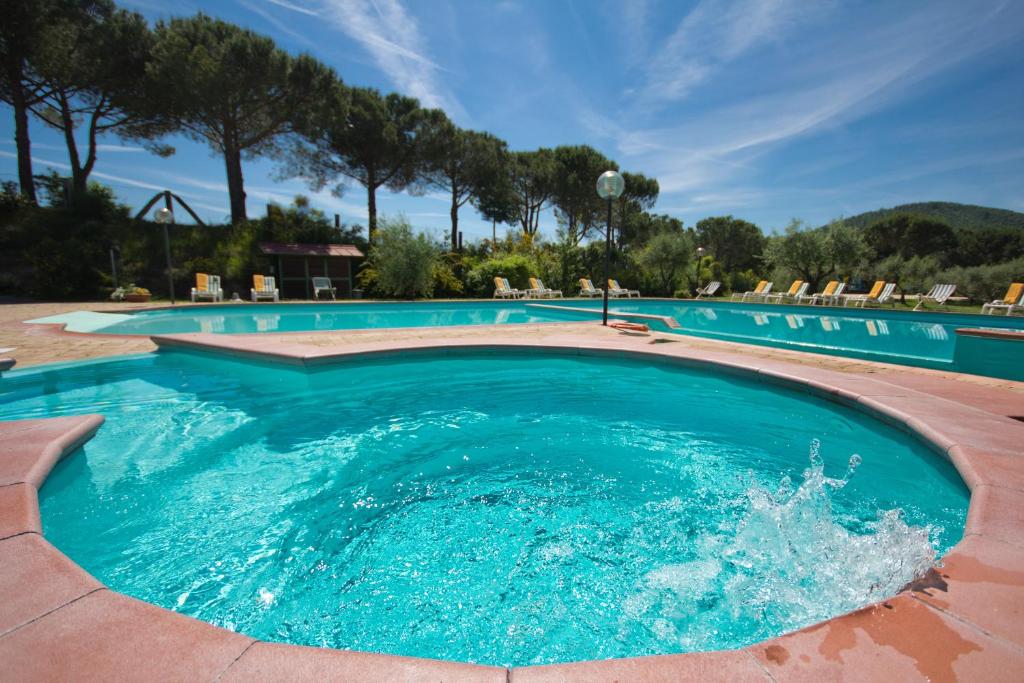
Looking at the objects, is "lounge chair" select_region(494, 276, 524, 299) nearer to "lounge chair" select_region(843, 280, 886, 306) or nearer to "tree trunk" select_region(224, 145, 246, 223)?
"tree trunk" select_region(224, 145, 246, 223)

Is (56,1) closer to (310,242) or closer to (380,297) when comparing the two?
(310,242)

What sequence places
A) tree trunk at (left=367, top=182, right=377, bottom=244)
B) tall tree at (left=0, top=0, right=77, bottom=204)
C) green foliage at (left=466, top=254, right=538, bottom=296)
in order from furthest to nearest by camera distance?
tree trunk at (left=367, top=182, right=377, bottom=244), green foliage at (left=466, top=254, right=538, bottom=296), tall tree at (left=0, top=0, right=77, bottom=204)

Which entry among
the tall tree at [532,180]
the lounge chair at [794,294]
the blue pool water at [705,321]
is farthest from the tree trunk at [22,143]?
the lounge chair at [794,294]

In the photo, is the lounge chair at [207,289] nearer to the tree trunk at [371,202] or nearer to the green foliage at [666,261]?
the tree trunk at [371,202]

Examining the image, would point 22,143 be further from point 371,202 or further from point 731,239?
point 731,239

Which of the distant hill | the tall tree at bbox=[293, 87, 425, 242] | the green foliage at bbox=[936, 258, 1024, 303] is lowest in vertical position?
the green foliage at bbox=[936, 258, 1024, 303]

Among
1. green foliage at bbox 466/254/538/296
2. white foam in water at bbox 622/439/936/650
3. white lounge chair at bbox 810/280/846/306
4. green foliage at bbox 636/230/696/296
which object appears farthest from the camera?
green foliage at bbox 636/230/696/296

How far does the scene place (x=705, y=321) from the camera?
44.0 ft

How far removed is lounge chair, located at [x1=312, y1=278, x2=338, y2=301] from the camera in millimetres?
16812

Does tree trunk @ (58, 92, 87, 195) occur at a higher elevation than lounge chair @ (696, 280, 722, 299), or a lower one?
higher

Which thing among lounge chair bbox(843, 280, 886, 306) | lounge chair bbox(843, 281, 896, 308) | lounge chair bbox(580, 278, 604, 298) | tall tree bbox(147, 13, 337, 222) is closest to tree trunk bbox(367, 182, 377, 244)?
tall tree bbox(147, 13, 337, 222)

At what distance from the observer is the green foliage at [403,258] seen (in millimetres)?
16781

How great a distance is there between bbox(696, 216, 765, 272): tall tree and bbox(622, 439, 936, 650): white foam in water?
41460 mm

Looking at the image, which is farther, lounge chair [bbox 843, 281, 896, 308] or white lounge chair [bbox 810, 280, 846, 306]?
white lounge chair [bbox 810, 280, 846, 306]
